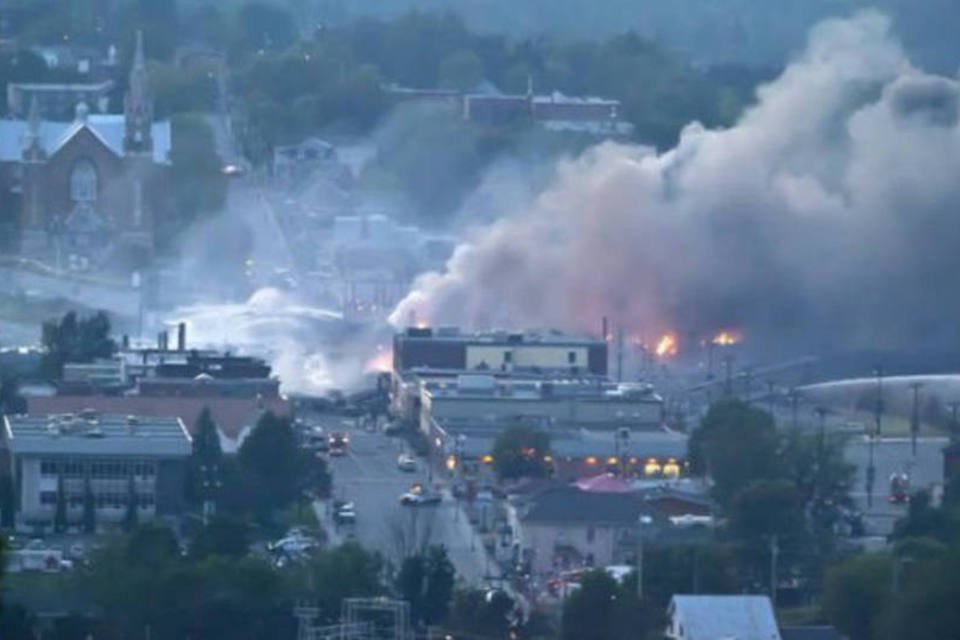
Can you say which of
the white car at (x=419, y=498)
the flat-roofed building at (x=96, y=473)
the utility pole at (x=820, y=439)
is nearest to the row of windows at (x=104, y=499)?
the flat-roofed building at (x=96, y=473)

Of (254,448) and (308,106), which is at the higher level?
(308,106)

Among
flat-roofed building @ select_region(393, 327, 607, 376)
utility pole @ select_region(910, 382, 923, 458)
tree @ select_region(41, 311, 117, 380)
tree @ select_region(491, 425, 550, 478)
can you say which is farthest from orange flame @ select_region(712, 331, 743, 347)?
tree @ select_region(491, 425, 550, 478)

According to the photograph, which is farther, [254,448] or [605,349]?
[605,349]

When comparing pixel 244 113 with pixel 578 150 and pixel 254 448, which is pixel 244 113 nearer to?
pixel 578 150

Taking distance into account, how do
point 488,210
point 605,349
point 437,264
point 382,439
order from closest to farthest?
point 382,439 < point 605,349 < point 437,264 < point 488,210

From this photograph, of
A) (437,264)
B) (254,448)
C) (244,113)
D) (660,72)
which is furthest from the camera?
(660,72)

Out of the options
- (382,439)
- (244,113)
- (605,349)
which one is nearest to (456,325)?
(605,349)

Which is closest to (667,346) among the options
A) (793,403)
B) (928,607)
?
(793,403)
